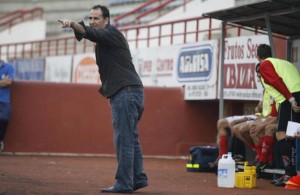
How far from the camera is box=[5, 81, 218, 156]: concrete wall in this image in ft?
50.9

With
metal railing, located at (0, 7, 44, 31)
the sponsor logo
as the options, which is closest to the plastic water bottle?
the sponsor logo

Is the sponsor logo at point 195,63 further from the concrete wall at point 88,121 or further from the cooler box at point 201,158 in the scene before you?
the cooler box at point 201,158

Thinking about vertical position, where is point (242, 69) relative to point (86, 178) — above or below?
above

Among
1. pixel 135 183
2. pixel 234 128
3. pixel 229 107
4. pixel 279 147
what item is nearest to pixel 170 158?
pixel 229 107

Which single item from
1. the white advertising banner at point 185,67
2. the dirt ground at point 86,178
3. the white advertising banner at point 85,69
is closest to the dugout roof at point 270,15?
the dirt ground at point 86,178

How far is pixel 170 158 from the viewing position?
1616 centimetres

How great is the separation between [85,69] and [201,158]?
10.2m

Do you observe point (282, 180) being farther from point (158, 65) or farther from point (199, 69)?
point (158, 65)

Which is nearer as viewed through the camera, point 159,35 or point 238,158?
point 238,158

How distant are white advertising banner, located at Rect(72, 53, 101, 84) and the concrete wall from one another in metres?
4.99

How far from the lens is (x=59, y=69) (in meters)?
23.8

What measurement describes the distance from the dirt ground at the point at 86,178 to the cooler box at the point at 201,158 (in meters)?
0.20

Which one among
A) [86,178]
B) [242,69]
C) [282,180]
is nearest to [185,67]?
[242,69]

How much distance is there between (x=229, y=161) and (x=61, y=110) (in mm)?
6999
